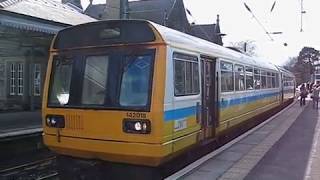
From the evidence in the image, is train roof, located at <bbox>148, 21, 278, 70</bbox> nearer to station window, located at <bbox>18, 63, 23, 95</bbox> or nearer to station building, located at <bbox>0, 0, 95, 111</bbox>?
station building, located at <bbox>0, 0, 95, 111</bbox>

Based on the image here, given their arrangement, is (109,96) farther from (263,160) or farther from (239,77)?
(239,77)

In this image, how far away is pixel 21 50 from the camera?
2372cm

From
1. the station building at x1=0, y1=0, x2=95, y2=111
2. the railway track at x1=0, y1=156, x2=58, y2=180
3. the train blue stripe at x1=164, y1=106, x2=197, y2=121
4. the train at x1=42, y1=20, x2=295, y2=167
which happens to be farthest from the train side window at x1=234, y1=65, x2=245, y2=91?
the station building at x1=0, y1=0, x2=95, y2=111

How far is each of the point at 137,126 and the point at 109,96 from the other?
73 centimetres

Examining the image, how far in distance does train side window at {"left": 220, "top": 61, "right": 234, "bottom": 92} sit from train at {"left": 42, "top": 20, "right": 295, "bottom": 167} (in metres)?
2.04

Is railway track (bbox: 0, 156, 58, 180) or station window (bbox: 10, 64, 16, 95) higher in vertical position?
station window (bbox: 10, 64, 16, 95)

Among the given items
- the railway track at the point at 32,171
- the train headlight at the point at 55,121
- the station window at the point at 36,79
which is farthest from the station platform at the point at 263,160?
the station window at the point at 36,79

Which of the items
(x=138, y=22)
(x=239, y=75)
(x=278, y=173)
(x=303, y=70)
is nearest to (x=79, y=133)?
(x=138, y=22)

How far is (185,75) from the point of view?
8.37 m

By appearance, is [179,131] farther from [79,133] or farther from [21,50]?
[21,50]

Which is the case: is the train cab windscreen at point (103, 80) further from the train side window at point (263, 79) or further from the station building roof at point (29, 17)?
the train side window at point (263, 79)

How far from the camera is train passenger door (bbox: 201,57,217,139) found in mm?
9526

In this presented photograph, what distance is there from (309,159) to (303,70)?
7932 cm

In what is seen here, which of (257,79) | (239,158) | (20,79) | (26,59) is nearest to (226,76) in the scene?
(239,158)
